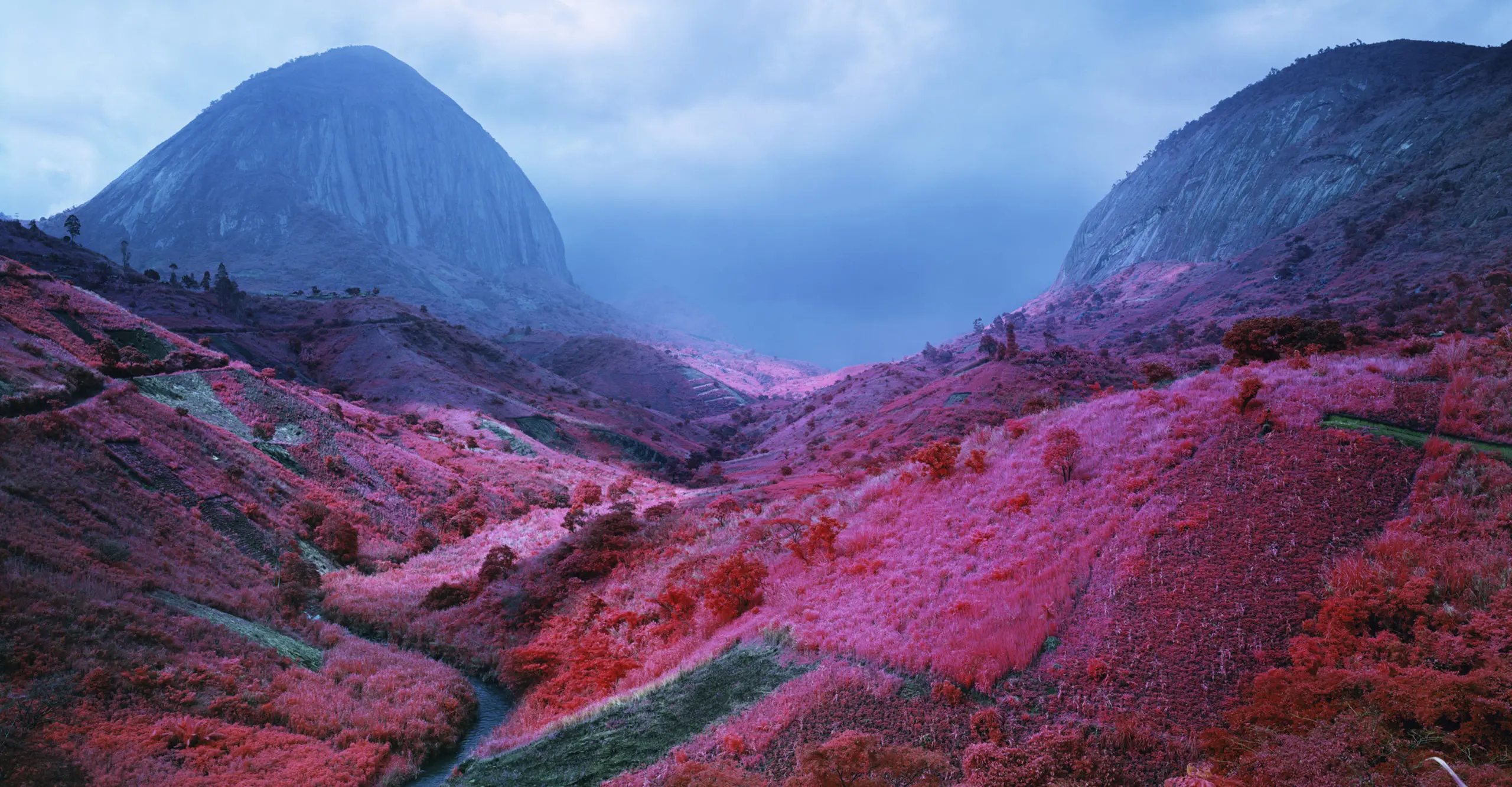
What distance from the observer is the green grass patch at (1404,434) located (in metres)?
9.25

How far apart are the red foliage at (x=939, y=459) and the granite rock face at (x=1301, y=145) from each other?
80.9m

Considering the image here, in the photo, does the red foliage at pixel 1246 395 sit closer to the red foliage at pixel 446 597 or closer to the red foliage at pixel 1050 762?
the red foliage at pixel 1050 762

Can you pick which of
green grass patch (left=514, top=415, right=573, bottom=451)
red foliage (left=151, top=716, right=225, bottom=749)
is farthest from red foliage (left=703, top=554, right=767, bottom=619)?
green grass patch (left=514, top=415, right=573, bottom=451)

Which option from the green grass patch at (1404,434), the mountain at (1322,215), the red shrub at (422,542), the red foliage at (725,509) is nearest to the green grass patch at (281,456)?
the red shrub at (422,542)

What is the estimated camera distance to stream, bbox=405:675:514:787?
39.7 feet

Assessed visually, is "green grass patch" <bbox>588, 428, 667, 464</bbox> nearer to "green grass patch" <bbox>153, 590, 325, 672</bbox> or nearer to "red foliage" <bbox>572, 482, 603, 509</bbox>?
"red foliage" <bbox>572, 482, 603, 509</bbox>

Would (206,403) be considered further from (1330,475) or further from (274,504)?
(1330,475)

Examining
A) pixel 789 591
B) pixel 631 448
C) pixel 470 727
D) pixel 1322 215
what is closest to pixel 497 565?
pixel 470 727

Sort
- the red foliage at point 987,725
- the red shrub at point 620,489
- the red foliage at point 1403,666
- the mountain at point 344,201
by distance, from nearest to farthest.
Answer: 1. the red foliage at point 1403,666
2. the red foliage at point 987,725
3. the red shrub at point 620,489
4. the mountain at point 344,201

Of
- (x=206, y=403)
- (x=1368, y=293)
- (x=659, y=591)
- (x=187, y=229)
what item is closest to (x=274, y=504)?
(x=206, y=403)

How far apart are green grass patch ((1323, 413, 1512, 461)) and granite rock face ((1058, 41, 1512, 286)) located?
7961 centimetres

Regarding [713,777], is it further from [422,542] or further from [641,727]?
[422,542]

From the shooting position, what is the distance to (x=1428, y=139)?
7019 centimetres

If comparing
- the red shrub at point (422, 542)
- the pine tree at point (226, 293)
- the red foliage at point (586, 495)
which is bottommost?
the red shrub at point (422, 542)
